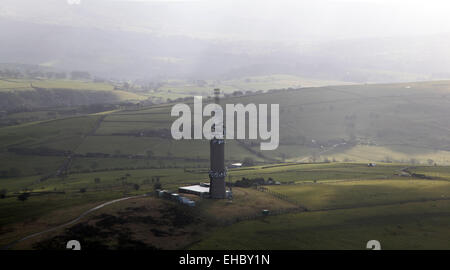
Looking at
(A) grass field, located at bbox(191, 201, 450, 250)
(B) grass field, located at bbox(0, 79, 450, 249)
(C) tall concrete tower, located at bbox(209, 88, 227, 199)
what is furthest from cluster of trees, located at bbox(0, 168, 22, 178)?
(A) grass field, located at bbox(191, 201, 450, 250)

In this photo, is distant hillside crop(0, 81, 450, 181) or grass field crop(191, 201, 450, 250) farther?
distant hillside crop(0, 81, 450, 181)

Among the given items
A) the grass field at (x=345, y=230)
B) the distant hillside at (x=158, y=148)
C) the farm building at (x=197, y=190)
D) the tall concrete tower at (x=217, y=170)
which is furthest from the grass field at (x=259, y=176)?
the farm building at (x=197, y=190)

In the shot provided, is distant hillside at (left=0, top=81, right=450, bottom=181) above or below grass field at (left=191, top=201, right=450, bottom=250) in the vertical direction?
above

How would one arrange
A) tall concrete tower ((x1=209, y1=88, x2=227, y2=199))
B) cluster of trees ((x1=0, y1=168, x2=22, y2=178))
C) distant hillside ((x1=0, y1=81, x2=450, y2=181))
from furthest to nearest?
1. distant hillside ((x1=0, y1=81, x2=450, y2=181))
2. cluster of trees ((x1=0, y1=168, x2=22, y2=178))
3. tall concrete tower ((x1=209, y1=88, x2=227, y2=199))

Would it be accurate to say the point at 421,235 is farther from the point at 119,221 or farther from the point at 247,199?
the point at 119,221

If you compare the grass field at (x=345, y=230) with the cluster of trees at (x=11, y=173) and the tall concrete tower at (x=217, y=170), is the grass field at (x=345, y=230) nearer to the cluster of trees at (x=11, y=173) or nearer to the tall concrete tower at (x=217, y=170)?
the tall concrete tower at (x=217, y=170)

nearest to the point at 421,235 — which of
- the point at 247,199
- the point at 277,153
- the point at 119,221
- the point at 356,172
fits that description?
the point at 247,199

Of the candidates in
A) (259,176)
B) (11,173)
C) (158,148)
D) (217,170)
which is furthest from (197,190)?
(158,148)

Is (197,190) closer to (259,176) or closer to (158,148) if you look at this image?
(259,176)

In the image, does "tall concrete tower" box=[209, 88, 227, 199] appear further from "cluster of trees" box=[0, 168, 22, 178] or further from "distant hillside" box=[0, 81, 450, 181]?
"cluster of trees" box=[0, 168, 22, 178]

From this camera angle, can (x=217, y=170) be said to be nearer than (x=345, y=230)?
No

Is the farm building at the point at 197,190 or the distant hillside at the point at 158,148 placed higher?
the distant hillside at the point at 158,148
